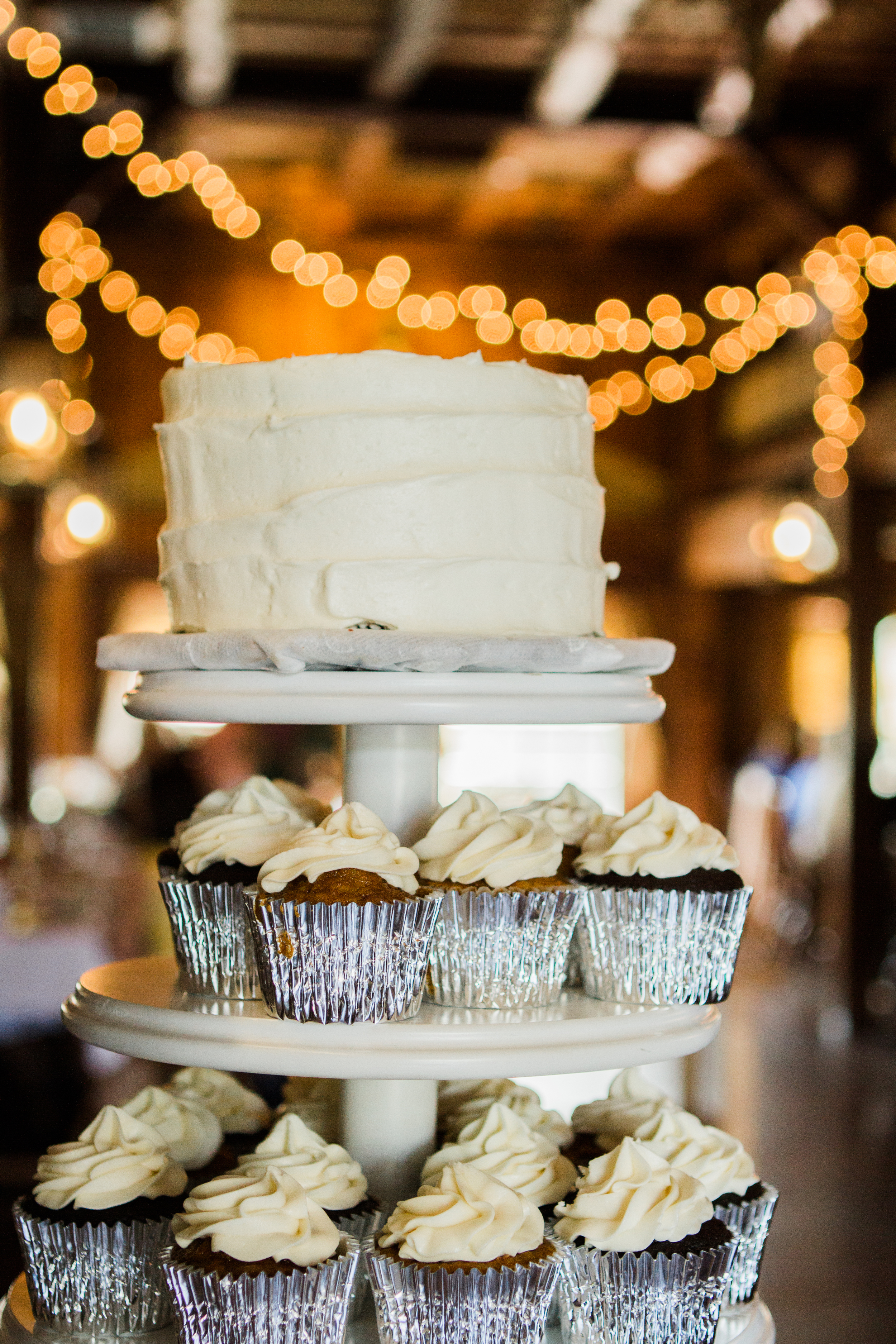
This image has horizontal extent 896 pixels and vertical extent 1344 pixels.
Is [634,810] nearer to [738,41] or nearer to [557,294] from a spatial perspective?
[738,41]

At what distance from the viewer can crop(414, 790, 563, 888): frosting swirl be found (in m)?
1.66

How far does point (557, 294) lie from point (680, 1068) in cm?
755

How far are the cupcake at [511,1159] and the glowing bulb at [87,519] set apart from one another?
4454mm

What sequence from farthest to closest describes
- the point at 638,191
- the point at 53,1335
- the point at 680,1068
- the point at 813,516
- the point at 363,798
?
the point at 638,191, the point at 813,516, the point at 680,1068, the point at 363,798, the point at 53,1335

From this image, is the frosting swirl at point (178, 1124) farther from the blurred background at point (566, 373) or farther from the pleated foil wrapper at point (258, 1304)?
the blurred background at point (566, 373)

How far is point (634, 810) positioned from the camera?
183 cm

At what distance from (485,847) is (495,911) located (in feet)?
0.26

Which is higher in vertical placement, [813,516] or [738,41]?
[738,41]

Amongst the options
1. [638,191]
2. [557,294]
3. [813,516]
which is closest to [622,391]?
[557,294]

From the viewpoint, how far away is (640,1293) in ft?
5.08

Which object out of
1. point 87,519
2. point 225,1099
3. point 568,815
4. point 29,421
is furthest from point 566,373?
point 225,1099

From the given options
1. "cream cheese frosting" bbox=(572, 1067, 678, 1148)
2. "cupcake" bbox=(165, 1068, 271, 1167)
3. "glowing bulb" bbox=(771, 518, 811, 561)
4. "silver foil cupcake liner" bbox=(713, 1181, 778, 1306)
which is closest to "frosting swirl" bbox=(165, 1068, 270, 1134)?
"cupcake" bbox=(165, 1068, 271, 1167)

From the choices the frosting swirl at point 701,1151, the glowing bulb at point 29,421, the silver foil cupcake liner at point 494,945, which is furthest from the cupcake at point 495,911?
the glowing bulb at point 29,421

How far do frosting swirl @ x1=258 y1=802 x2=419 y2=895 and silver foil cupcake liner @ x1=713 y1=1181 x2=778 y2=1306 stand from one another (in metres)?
0.59
